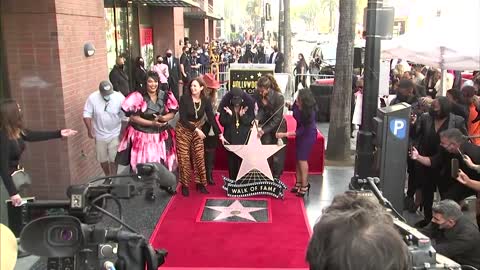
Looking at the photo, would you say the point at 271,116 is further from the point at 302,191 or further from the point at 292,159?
the point at 292,159

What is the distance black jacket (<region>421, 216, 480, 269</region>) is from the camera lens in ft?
10.8

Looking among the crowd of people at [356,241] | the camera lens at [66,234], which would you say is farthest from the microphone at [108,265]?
the crowd of people at [356,241]

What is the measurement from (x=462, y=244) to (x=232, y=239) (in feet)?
8.42

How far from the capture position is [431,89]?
37.8ft

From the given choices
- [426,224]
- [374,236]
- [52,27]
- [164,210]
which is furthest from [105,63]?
[374,236]

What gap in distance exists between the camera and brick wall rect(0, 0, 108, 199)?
674 centimetres

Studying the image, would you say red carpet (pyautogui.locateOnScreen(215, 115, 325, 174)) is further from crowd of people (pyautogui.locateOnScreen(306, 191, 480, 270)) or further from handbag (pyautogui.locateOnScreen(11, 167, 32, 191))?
crowd of people (pyautogui.locateOnScreen(306, 191, 480, 270))

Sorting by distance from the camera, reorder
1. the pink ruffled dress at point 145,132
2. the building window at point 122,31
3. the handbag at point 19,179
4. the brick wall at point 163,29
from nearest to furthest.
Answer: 1. the handbag at point 19,179
2. the pink ruffled dress at point 145,132
3. the building window at point 122,31
4. the brick wall at point 163,29

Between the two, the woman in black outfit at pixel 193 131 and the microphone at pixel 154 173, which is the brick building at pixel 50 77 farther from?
the microphone at pixel 154 173

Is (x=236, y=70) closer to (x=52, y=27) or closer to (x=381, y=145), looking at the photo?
(x=52, y=27)

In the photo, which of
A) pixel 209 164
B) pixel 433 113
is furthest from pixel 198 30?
pixel 433 113

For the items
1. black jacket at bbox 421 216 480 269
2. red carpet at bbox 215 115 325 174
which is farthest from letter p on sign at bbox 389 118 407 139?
red carpet at bbox 215 115 325 174

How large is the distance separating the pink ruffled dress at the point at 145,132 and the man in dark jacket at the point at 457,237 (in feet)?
12.5

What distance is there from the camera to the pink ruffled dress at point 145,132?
22.6 ft
